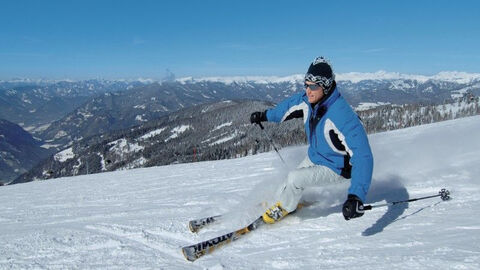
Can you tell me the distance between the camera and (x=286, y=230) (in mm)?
4867

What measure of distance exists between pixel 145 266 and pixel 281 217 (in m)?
1.97

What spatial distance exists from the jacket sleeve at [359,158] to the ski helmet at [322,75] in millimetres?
571

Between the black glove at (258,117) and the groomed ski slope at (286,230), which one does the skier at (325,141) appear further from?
the black glove at (258,117)

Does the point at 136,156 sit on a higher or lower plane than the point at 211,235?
lower

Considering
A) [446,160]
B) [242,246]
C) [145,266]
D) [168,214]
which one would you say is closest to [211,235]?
[242,246]

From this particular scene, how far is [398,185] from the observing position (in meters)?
6.54

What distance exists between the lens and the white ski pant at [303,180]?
16.0 feet

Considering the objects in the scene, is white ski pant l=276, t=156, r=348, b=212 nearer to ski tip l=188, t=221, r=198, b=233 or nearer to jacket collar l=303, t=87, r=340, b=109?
jacket collar l=303, t=87, r=340, b=109

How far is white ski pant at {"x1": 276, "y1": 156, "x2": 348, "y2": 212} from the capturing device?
16.0ft

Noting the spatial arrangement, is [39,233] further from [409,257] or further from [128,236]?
[409,257]

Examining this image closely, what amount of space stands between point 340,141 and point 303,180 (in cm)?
73

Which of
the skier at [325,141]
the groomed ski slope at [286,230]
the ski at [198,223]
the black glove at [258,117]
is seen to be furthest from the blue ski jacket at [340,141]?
the ski at [198,223]

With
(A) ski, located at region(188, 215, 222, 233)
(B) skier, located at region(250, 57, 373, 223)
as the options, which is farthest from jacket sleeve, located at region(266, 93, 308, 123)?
Result: (A) ski, located at region(188, 215, 222, 233)

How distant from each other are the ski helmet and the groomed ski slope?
1.90 meters
